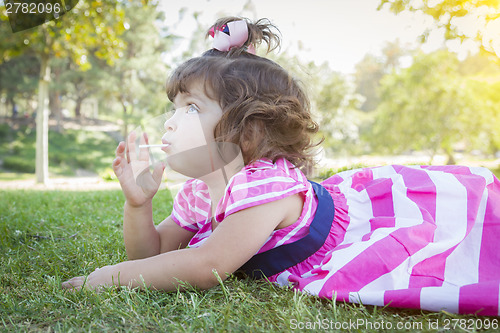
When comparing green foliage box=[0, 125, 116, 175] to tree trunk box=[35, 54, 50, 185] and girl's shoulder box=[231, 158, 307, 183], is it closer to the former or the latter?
tree trunk box=[35, 54, 50, 185]

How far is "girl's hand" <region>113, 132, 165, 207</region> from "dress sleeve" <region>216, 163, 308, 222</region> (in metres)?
0.34

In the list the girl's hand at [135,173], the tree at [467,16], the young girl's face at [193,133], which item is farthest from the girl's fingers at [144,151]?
the tree at [467,16]

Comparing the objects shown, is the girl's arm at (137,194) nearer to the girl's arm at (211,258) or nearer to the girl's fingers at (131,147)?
the girl's fingers at (131,147)

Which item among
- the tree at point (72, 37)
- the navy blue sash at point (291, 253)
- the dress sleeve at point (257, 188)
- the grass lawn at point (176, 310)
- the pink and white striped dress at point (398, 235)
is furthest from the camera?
the tree at point (72, 37)

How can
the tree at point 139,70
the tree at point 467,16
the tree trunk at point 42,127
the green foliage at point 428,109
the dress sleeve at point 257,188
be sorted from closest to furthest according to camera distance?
the dress sleeve at point 257,188 → the tree at point 467,16 → the tree trunk at point 42,127 → the green foliage at point 428,109 → the tree at point 139,70

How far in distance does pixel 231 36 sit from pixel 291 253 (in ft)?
2.93

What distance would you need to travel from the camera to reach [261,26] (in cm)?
182

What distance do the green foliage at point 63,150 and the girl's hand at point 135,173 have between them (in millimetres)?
15971

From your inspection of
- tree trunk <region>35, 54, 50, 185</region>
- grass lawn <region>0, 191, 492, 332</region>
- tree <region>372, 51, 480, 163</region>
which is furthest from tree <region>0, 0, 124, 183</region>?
tree <region>372, 51, 480, 163</region>

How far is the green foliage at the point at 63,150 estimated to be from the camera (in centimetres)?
1673

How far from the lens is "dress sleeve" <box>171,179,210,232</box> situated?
177 cm

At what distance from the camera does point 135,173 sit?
1560 mm

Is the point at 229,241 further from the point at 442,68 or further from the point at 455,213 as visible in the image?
the point at 442,68

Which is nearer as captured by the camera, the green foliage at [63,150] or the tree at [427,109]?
the tree at [427,109]
